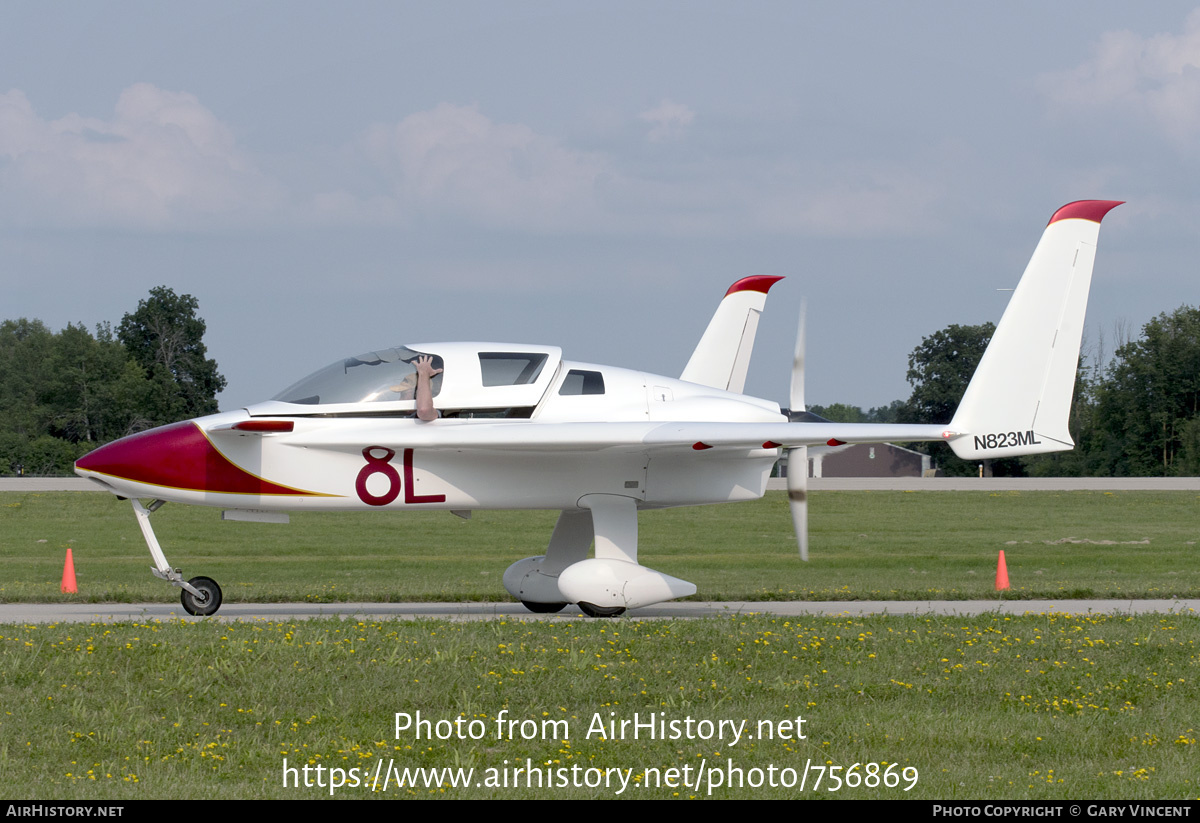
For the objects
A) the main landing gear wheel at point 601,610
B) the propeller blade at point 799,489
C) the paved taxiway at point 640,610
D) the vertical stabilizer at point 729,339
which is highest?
the vertical stabilizer at point 729,339

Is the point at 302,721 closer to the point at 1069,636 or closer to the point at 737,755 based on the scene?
the point at 737,755

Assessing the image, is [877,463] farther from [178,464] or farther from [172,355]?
[178,464]

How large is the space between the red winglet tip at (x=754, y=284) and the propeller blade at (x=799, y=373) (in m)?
8.22

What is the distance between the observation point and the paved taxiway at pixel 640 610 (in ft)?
46.8

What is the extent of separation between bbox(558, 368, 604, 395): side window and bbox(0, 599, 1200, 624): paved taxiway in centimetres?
262

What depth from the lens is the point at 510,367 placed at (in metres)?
13.7

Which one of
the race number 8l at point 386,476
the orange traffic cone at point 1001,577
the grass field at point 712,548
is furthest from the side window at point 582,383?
the orange traffic cone at point 1001,577

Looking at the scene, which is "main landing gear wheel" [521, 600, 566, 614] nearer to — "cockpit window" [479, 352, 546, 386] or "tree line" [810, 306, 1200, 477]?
"cockpit window" [479, 352, 546, 386]

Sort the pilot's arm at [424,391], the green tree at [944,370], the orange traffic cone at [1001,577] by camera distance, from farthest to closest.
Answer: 1. the green tree at [944,370]
2. the orange traffic cone at [1001,577]
3. the pilot's arm at [424,391]

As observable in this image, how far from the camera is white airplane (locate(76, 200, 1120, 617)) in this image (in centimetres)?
1318

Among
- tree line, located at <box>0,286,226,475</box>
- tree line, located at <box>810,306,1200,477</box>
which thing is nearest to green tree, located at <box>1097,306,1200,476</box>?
tree line, located at <box>810,306,1200,477</box>

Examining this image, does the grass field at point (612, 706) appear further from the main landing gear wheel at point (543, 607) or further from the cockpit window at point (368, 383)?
the main landing gear wheel at point (543, 607)

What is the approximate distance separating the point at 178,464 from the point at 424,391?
286 centimetres
